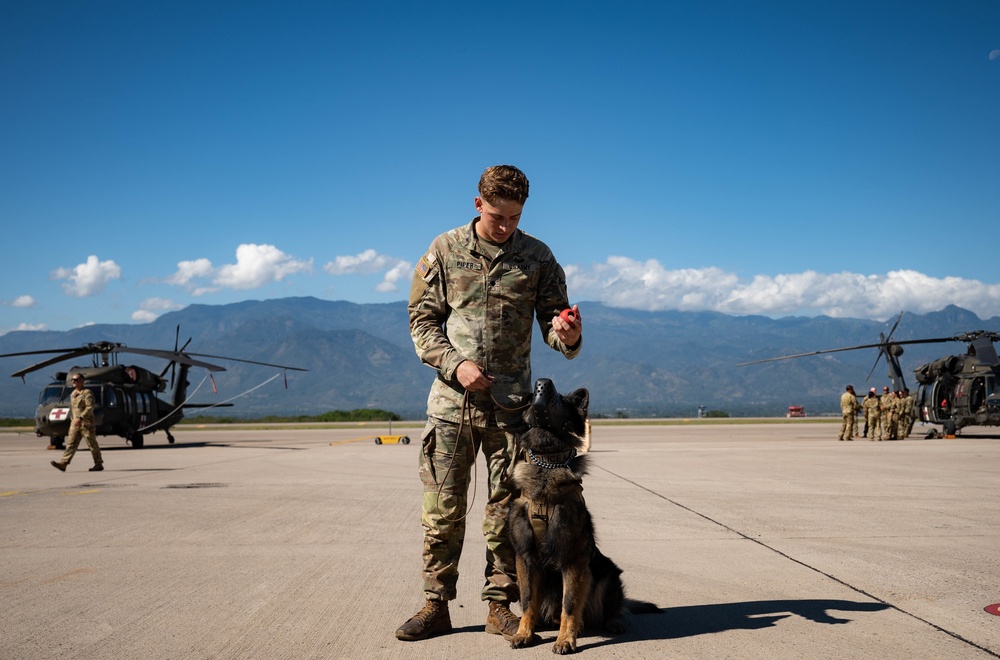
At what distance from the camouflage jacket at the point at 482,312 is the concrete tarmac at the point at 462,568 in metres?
1.29

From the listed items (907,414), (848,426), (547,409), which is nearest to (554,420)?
(547,409)

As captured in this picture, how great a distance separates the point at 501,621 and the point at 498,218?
2137mm

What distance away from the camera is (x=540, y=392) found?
11.9ft

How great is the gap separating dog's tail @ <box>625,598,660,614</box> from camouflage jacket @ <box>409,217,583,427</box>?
4.40ft

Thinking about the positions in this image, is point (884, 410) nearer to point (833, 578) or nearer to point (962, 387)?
point (962, 387)

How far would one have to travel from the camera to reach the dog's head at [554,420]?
12.0ft

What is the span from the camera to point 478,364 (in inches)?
161

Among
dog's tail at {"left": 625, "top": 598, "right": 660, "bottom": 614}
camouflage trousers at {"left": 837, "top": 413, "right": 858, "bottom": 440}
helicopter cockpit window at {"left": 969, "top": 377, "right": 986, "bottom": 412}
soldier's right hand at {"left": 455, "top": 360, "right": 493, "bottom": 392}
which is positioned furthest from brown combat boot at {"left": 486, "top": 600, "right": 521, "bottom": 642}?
helicopter cockpit window at {"left": 969, "top": 377, "right": 986, "bottom": 412}

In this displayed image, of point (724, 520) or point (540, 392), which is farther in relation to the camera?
point (724, 520)

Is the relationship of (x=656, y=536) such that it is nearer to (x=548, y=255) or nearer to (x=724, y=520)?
(x=724, y=520)

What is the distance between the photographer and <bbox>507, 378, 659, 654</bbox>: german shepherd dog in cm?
371

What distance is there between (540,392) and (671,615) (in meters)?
1.80

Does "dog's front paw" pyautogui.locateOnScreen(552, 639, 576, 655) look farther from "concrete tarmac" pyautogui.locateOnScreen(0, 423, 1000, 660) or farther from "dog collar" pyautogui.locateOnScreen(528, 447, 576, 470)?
"dog collar" pyautogui.locateOnScreen(528, 447, 576, 470)

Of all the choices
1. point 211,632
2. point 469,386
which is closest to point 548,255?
point 469,386
